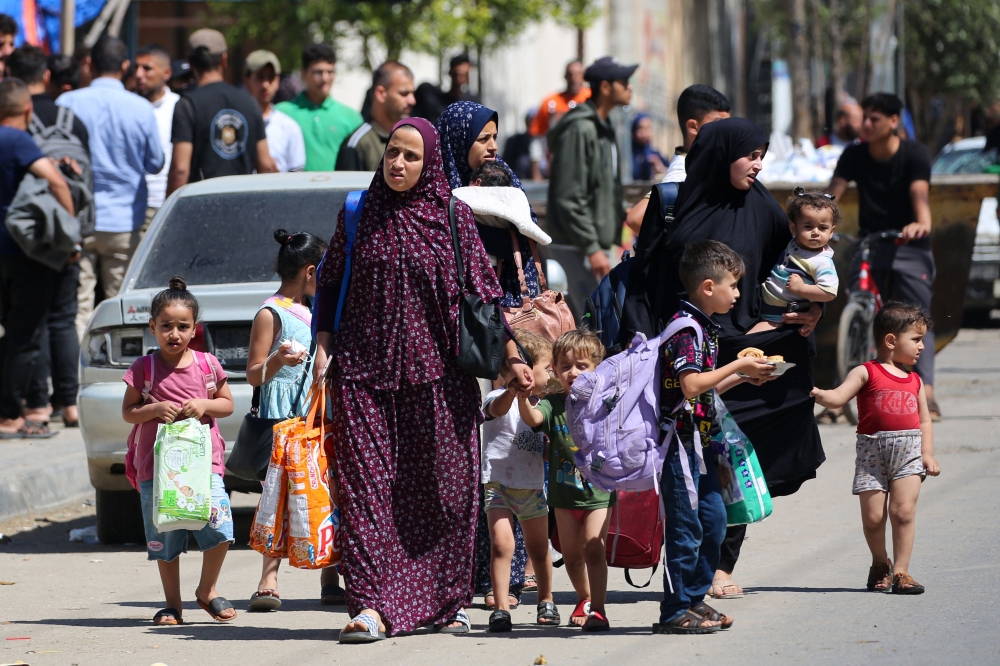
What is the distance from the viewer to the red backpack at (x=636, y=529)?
5.47 metres

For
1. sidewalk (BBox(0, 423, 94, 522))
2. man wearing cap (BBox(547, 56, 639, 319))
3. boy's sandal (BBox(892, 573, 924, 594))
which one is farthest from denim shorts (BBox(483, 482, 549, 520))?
man wearing cap (BBox(547, 56, 639, 319))

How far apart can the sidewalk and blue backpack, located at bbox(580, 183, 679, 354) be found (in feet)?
12.7

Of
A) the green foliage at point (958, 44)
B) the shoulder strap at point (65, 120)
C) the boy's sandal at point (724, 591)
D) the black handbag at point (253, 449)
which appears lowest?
the boy's sandal at point (724, 591)

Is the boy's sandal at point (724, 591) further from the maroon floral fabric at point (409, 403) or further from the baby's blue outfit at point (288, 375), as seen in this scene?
the baby's blue outfit at point (288, 375)

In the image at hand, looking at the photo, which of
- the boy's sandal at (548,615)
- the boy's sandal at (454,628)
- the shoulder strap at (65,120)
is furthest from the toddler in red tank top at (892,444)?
the shoulder strap at (65,120)

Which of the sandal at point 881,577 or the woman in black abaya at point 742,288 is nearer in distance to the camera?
the woman in black abaya at point 742,288

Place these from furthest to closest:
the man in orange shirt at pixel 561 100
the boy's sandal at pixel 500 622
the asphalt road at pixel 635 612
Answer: the man in orange shirt at pixel 561 100 → the boy's sandal at pixel 500 622 → the asphalt road at pixel 635 612

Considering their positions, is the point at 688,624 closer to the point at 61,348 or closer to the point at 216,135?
the point at 216,135

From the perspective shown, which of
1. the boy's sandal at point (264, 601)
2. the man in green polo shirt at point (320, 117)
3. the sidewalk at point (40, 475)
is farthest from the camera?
the man in green polo shirt at point (320, 117)

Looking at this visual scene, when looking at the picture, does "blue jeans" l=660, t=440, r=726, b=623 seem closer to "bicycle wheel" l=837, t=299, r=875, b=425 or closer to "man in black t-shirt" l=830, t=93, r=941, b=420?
"man in black t-shirt" l=830, t=93, r=941, b=420

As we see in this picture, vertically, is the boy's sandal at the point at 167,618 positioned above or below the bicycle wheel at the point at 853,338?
below

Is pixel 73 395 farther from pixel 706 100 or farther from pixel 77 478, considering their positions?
pixel 706 100

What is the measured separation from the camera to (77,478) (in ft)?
29.4

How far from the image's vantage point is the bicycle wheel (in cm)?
1018
